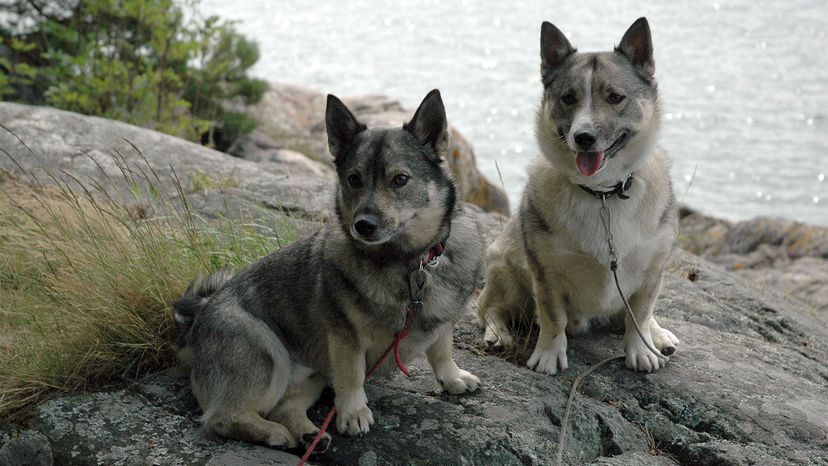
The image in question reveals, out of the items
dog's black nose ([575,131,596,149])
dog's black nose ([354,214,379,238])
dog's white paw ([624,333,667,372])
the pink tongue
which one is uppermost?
dog's black nose ([575,131,596,149])

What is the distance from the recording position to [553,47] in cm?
474

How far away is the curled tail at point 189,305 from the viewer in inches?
176

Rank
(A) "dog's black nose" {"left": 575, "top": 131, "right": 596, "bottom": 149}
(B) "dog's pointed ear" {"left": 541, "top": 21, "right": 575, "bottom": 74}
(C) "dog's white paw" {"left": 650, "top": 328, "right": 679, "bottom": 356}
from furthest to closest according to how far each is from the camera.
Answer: (C) "dog's white paw" {"left": 650, "top": 328, "right": 679, "bottom": 356}
(B) "dog's pointed ear" {"left": 541, "top": 21, "right": 575, "bottom": 74}
(A) "dog's black nose" {"left": 575, "top": 131, "right": 596, "bottom": 149}

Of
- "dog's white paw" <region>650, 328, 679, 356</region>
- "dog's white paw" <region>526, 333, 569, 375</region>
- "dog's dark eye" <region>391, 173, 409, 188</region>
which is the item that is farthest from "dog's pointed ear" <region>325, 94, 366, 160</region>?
"dog's white paw" <region>650, 328, 679, 356</region>

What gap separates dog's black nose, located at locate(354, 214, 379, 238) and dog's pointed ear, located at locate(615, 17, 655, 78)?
178cm

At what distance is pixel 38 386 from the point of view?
4.45 m

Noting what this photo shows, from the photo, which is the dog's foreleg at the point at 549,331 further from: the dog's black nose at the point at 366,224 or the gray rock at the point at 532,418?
the dog's black nose at the point at 366,224

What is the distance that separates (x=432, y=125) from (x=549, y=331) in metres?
1.42

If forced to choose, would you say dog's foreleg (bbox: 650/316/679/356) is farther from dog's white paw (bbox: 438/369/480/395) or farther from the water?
the water

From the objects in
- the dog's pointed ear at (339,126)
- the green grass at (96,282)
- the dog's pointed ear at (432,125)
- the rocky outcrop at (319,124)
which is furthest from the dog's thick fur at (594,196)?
the rocky outcrop at (319,124)

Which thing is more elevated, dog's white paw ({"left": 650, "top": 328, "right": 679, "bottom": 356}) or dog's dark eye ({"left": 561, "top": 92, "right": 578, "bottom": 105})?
dog's dark eye ({"left": 561, "top": 92, "right": 578, "bottom": 105})

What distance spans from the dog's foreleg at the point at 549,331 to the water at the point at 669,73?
7.73m

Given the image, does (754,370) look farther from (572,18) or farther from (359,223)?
(572,18)

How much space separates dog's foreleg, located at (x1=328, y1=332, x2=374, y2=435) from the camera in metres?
4.02
